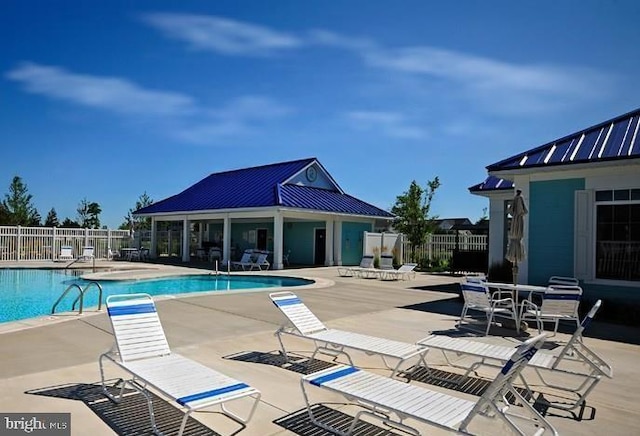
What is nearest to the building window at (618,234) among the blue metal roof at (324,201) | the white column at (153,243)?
the blue metal roof at (324,201)

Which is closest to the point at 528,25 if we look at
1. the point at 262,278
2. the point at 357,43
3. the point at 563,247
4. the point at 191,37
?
the point at 357,43

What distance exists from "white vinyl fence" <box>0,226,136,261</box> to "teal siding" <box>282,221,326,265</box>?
437 inches

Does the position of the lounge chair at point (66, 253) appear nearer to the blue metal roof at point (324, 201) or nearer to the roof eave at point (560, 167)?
the blue metal roof at point (324, 201)

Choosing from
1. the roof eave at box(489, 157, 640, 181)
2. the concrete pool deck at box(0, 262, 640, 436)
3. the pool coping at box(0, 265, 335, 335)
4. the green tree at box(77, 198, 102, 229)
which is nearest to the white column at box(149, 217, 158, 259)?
the pool coping at box(0, 265, 335, 335)

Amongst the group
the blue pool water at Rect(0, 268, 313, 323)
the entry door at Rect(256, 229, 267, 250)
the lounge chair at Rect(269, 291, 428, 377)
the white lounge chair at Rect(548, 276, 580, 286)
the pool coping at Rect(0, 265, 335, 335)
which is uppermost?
the entry door at Rect(256, 229, 267, 250)

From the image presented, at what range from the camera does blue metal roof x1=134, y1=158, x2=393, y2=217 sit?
23406 millimetres

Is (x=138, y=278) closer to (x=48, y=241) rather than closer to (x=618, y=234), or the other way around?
(x=48, y=241)

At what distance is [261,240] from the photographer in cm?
2830

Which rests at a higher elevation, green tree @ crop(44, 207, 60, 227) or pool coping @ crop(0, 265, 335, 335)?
green tree @ crop(44, 207, 60, 227)

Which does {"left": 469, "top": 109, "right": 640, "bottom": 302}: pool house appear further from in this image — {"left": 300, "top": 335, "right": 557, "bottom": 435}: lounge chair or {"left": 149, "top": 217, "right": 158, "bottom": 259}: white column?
{"left": 149, "top": 217, "right": 158, "bottom": 259}: white column

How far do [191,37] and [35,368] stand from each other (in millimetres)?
9323

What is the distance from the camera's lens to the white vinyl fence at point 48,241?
25328mm

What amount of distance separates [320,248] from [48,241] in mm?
15680

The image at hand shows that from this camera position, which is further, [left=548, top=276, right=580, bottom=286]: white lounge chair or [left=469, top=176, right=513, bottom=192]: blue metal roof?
[left=469, top=176, right=513, bottom=192]: blue metal roof
